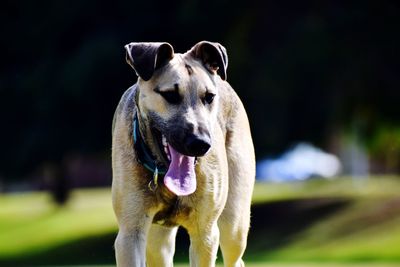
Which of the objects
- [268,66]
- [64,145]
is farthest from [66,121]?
[268,66]

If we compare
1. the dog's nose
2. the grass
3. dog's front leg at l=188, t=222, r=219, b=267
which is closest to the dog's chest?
dog's front leg at l=188, t=222, r=219, b=267

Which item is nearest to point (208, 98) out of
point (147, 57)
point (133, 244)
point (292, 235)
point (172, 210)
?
point (147, 57)

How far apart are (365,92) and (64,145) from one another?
7115 millimetres

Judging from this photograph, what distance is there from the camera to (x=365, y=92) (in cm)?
2870

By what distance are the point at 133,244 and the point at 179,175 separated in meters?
0.56

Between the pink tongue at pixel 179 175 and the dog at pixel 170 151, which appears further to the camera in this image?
the pink tongue at pixel 179 175

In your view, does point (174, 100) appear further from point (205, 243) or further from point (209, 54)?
point (205, 243)

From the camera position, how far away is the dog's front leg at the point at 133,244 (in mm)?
8562

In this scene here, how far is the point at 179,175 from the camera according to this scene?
28.3 ft

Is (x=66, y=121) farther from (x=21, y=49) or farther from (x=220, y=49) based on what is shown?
(x=220, y=49)

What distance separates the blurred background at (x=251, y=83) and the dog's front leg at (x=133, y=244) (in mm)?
17375

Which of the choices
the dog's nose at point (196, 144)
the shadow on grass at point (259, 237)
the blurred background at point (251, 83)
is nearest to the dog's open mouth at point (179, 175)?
the dog's nose at point (196, 144)

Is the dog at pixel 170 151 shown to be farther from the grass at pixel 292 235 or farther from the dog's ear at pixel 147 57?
the grass at pixel 292 235

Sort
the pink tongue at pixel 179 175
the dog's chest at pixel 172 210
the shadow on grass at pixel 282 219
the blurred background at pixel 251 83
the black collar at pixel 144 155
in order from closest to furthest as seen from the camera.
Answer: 1. the pink tongue at pixel 179 175
2. the black collar at pixel 144 155
3. the dog's chest at pixel 172 210
4. the blurred background at pixel 251 83
5. the shadow on grass at pixel 282 219
